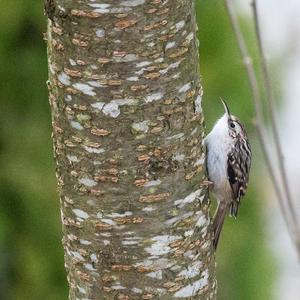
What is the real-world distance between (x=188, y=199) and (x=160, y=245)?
146 millimetres

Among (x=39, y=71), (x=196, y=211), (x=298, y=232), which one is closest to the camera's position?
(x=298, y=232)

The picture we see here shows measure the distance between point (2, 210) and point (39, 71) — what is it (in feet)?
2.42

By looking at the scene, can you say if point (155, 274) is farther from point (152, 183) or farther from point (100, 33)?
point (100, 33)

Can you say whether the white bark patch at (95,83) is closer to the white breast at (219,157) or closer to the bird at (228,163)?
the white breast at (219,157)

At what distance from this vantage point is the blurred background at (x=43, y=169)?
14.4ft

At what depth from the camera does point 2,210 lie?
4.45 m

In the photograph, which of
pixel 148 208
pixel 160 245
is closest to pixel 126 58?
pixel 148 208

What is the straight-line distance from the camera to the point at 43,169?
14.5 ft

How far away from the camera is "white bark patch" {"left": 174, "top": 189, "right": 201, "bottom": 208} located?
234 cm

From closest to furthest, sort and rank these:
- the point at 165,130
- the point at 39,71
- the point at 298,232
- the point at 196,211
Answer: the point at 298,232 < the point at 165,130 < the point at 196,211 < the point at 39,71

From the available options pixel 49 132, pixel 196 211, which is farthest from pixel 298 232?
pixel 49 132

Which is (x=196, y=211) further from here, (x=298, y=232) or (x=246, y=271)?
(x=246, y=271)

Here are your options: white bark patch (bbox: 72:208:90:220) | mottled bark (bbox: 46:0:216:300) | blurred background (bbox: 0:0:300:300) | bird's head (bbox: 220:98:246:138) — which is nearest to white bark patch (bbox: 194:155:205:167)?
mottled bark (bbox: 46:0:216:300)

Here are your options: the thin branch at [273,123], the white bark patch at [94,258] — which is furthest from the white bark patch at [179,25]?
the white bark patch at [94,258]
